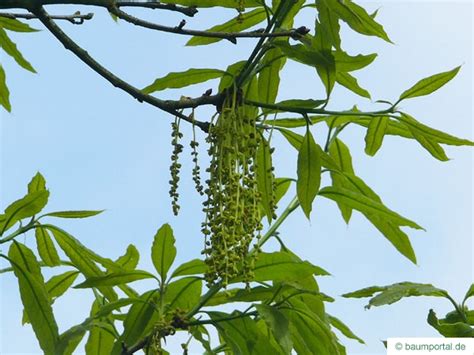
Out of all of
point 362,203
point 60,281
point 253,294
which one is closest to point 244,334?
point 253,294

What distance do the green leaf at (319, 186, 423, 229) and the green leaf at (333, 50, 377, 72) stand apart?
1.12 ft

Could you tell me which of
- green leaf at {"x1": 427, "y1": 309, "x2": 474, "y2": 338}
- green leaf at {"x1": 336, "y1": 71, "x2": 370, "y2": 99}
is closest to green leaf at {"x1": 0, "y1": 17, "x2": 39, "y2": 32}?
green leaf at {"x1": 336, "y1": 71, "x2": 370, "y2": 99}

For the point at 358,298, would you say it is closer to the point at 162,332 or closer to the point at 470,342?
the point at 470,342

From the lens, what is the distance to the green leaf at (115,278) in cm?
207

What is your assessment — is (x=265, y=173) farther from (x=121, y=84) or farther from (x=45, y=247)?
(x=45, y=247)

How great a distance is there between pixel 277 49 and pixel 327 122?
1.46 ft

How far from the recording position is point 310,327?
210 centimetres

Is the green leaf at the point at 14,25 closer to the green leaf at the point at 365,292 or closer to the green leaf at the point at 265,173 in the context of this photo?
the green leaf at the point at 265,173

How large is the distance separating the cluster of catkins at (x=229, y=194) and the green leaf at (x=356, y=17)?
309mm

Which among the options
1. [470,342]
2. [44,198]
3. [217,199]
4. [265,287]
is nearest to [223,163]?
[217,199]

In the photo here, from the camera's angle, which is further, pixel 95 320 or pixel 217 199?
pixel 95 320

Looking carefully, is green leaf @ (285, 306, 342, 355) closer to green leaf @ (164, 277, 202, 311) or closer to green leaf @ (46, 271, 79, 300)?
green leaf @ (164, 277, 202, 311)

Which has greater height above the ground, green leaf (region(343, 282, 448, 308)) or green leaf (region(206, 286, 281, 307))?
green leaf (region(206, 286, 281, 307))

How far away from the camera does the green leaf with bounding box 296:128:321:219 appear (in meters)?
2.04
